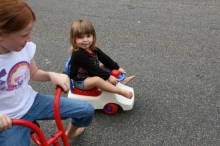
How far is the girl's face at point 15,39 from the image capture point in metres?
1.38

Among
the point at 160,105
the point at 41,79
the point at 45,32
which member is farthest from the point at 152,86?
the point at 45,32

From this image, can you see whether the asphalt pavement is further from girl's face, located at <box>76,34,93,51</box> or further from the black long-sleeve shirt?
girl's face, located at <box>76,34,93,51</box>

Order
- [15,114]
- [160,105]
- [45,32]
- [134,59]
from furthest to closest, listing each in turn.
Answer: [45,32] → [134,59] → [160,105] → [15,114]

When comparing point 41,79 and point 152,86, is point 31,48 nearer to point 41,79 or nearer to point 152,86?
point 41,79

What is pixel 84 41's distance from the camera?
226cm

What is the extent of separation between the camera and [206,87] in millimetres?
2838

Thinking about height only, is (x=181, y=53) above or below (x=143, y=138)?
above

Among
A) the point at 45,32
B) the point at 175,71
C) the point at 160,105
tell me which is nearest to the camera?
the point at 160,105

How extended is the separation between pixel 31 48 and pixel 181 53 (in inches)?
85.0

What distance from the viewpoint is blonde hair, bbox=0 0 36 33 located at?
1295mm

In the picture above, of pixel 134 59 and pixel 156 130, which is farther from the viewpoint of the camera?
pixel 134 59

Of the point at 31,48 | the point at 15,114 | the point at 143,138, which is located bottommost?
the point at 143,138

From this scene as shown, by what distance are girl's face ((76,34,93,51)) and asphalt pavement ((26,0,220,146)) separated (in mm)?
667

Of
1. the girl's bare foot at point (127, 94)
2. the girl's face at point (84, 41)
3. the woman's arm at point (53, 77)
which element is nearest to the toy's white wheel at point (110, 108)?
the girl's bare foot at point (127, 94)
